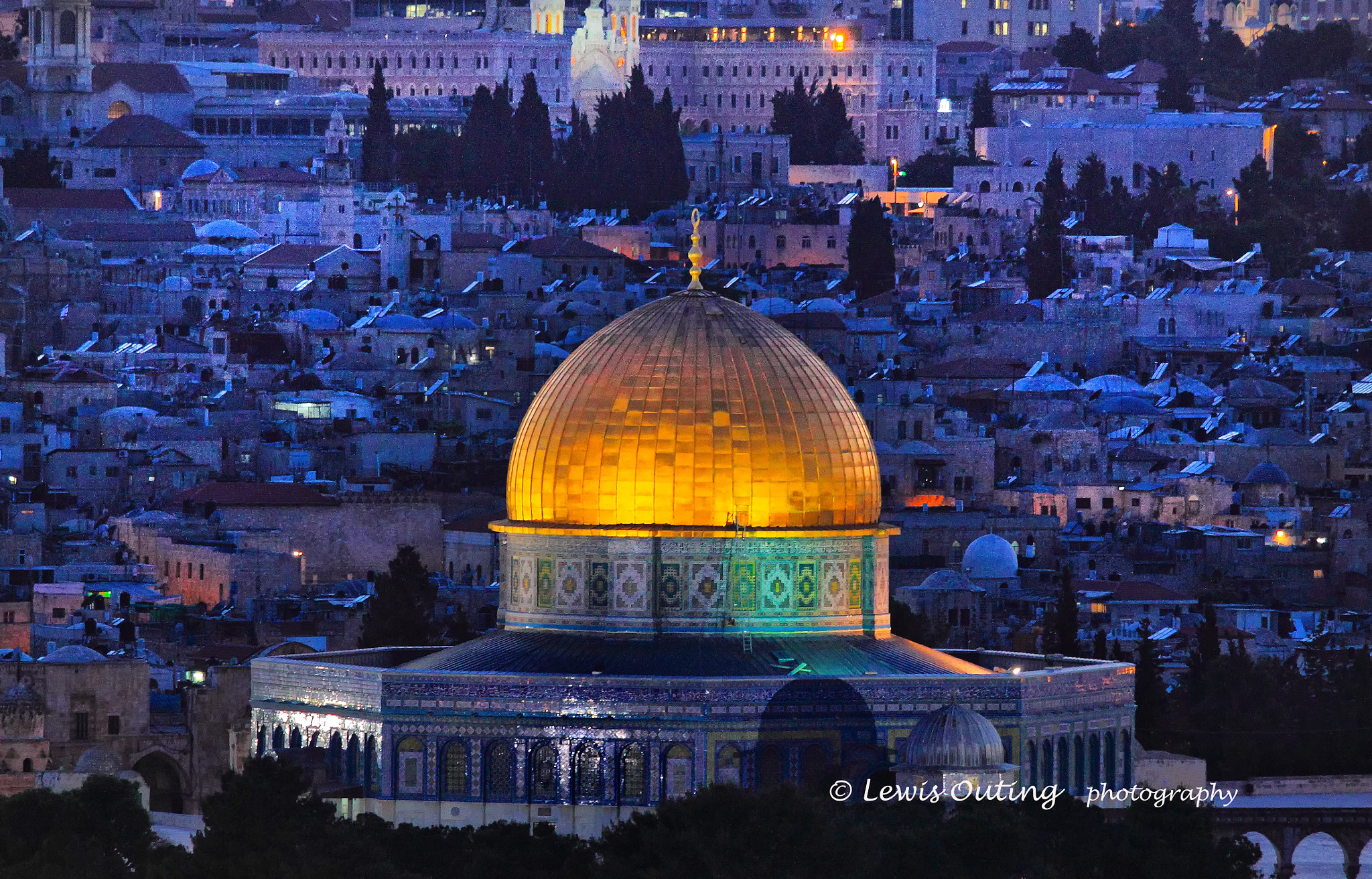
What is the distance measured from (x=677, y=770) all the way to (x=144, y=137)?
80.6 metres

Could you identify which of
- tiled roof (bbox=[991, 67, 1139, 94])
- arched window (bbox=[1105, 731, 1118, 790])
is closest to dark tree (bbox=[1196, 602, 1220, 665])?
arched window (bbox=[1105, 731, 1118, 790])

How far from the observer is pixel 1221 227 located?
119 meters

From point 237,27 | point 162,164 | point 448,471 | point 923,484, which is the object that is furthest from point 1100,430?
point 237,27

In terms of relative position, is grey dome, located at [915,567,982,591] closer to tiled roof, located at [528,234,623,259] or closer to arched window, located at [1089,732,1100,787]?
arched window, located at [1089,732,1100,787]

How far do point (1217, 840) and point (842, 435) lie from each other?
4.99 metres

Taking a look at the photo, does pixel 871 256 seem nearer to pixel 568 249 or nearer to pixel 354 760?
pixel 568 249

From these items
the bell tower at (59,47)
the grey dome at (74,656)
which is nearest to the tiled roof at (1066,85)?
the bell tower at (59,47)

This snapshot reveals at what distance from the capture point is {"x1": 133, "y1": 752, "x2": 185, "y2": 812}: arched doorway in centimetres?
5259

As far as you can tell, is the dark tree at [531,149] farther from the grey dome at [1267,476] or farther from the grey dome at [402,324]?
the grey dome at [1267,476]

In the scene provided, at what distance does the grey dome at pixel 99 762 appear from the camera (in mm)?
48281

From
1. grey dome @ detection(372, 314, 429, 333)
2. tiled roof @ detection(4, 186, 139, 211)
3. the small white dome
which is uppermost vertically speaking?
tiled roof @ detection(4, 186, 139, 211)

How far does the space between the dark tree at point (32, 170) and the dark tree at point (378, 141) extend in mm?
7261

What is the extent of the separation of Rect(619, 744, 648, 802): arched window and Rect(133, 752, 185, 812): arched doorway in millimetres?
12652

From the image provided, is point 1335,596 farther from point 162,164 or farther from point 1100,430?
point 162,164
